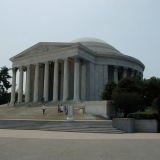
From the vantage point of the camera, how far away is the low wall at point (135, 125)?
23.8 meters

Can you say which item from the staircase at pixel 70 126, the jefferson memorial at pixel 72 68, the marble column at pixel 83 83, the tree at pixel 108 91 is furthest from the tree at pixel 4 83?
the staircase at pixel 70 126

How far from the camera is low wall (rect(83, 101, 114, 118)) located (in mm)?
37875

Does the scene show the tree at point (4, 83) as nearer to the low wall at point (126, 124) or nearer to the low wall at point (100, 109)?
the low wall at point (100, 109)

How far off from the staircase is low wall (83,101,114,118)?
11676mm

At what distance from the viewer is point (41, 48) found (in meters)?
61.7

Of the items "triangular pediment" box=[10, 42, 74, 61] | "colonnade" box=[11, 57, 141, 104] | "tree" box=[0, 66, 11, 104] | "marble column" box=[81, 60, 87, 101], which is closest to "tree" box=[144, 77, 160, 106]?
"colonnade" box=[11, 57, 141, 104]

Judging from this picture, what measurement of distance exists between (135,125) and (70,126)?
6879 mm

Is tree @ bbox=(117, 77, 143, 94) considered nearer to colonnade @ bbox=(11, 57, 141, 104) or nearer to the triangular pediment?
colonnade @ bbox=(11, 57, 141, 104)

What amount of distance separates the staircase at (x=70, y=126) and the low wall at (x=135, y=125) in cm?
75

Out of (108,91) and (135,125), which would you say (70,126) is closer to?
(135,125)

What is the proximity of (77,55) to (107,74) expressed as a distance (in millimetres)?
12770

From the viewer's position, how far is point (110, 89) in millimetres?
47156

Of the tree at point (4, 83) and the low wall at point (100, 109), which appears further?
the tree at point (4, 83)

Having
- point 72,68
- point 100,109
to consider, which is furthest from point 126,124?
point 72,68
